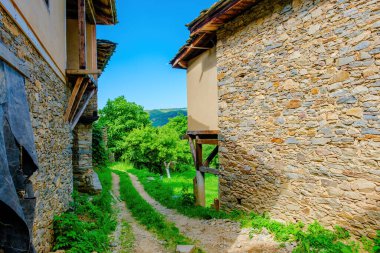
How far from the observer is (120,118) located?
3875 cm

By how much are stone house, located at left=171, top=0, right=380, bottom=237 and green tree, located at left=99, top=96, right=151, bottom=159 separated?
3023cm

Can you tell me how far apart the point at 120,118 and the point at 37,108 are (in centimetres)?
3498

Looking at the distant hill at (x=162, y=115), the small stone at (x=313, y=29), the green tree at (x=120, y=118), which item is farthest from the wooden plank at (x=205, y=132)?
the distant hill at (x=162, y=115)

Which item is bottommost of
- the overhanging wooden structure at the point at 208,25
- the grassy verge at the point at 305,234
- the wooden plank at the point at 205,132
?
the grassy verge at the point at 305,234

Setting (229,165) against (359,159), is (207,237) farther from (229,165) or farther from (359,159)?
(359,159)

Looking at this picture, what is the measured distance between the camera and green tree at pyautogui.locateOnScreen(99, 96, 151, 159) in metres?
37.7

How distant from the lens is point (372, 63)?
493 centimetres

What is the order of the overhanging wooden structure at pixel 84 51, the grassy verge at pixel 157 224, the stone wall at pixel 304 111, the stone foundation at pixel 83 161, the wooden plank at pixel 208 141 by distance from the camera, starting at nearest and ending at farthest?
the stone wall at pixel 304 111
the grassy verge at pixel 157 224
the overhanging wooden structure at pixel 84 51
the wooden plank at pixel 208 141
the stone foundation at pixel 83 161

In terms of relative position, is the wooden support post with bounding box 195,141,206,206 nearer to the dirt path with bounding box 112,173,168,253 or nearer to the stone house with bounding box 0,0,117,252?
the dirt path with bounding box 112,173,168,253

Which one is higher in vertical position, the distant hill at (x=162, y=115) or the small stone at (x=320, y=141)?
the distant hill at (x=162, y=115)

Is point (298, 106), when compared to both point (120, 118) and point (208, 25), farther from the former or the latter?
point (120, 118)

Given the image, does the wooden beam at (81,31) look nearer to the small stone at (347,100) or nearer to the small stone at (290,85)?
the small stone at (290,85)

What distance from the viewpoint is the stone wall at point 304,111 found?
5047 mm

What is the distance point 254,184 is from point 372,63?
425 cm
